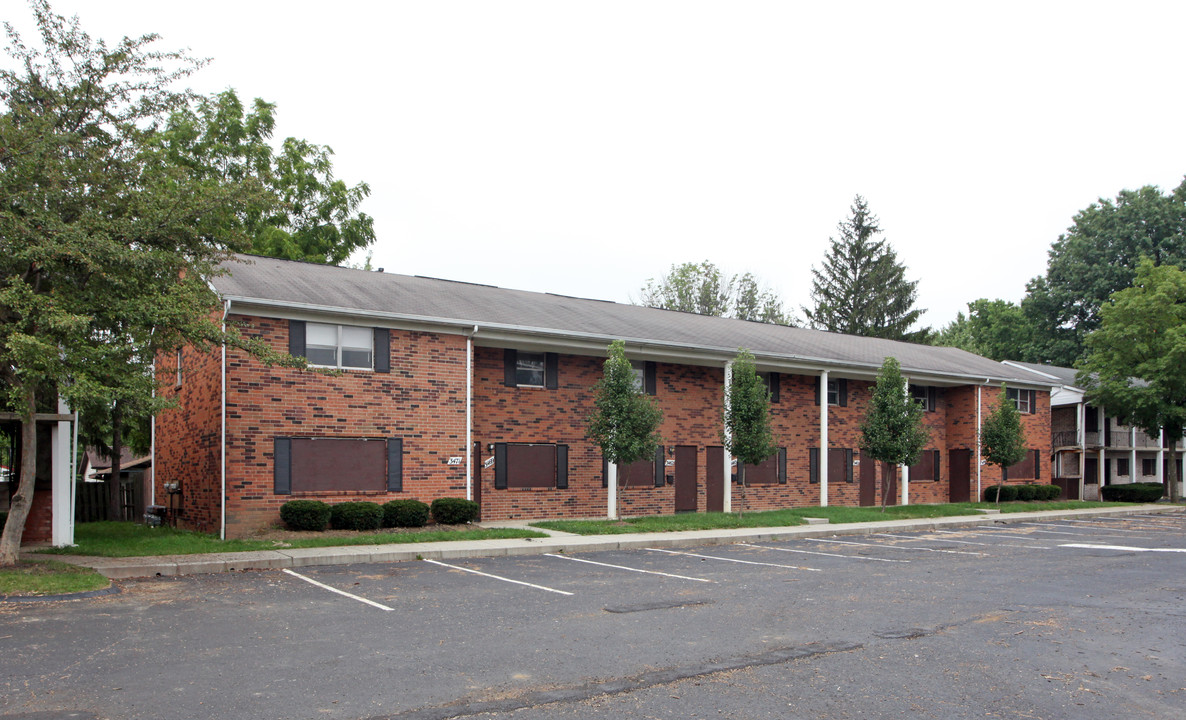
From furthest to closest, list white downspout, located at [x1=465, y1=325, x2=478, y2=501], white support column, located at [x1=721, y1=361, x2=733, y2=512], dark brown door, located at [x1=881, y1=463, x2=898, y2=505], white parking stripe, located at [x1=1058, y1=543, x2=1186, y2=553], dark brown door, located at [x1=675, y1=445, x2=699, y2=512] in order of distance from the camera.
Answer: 1. dark brown door, located at [x1=881, y1=463, x2=898, y2=505]
2. dark brown door, located at [x1=675, y1=445, x2=699, y2=512]
3. white support column, located at [x1=721, y1=361, x2=733, y2=512]
4. white downspout, located at [x1=465, y1=325, x2=478, y2=501]
5. white parking stripe, located at [x1=1058, y1=543, x2=1186, y2=553]

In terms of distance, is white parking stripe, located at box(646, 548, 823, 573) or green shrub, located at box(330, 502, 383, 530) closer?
white parking stripe, located at box(646, 548, 823, 573)

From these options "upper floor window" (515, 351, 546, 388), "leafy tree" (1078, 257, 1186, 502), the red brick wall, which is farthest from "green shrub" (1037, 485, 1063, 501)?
the red brick wall

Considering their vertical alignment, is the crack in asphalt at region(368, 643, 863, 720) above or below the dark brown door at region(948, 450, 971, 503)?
above

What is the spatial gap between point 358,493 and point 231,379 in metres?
3.46

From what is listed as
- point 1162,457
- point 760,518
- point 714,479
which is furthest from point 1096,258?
point 760,518

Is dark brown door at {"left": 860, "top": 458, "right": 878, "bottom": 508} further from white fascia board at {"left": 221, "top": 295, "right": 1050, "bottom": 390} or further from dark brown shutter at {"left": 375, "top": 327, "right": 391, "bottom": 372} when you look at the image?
dark brown shutter at {"left": 375, "top": 327, "right": 391, "bottom": 372}

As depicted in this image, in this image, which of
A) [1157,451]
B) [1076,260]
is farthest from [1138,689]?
[1076,260]

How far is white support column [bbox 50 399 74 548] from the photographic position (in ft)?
49.6

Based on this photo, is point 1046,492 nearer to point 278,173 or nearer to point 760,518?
point 760,518

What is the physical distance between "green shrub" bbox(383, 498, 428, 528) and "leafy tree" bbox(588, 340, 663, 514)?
4616 mm

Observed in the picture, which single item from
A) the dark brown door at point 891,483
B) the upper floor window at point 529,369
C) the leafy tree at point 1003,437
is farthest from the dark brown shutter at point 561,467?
the leafy tree at point 1003,437

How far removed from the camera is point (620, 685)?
21.7 feet

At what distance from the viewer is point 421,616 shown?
30.9 ft

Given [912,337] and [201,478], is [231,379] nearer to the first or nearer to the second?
[201,478]
